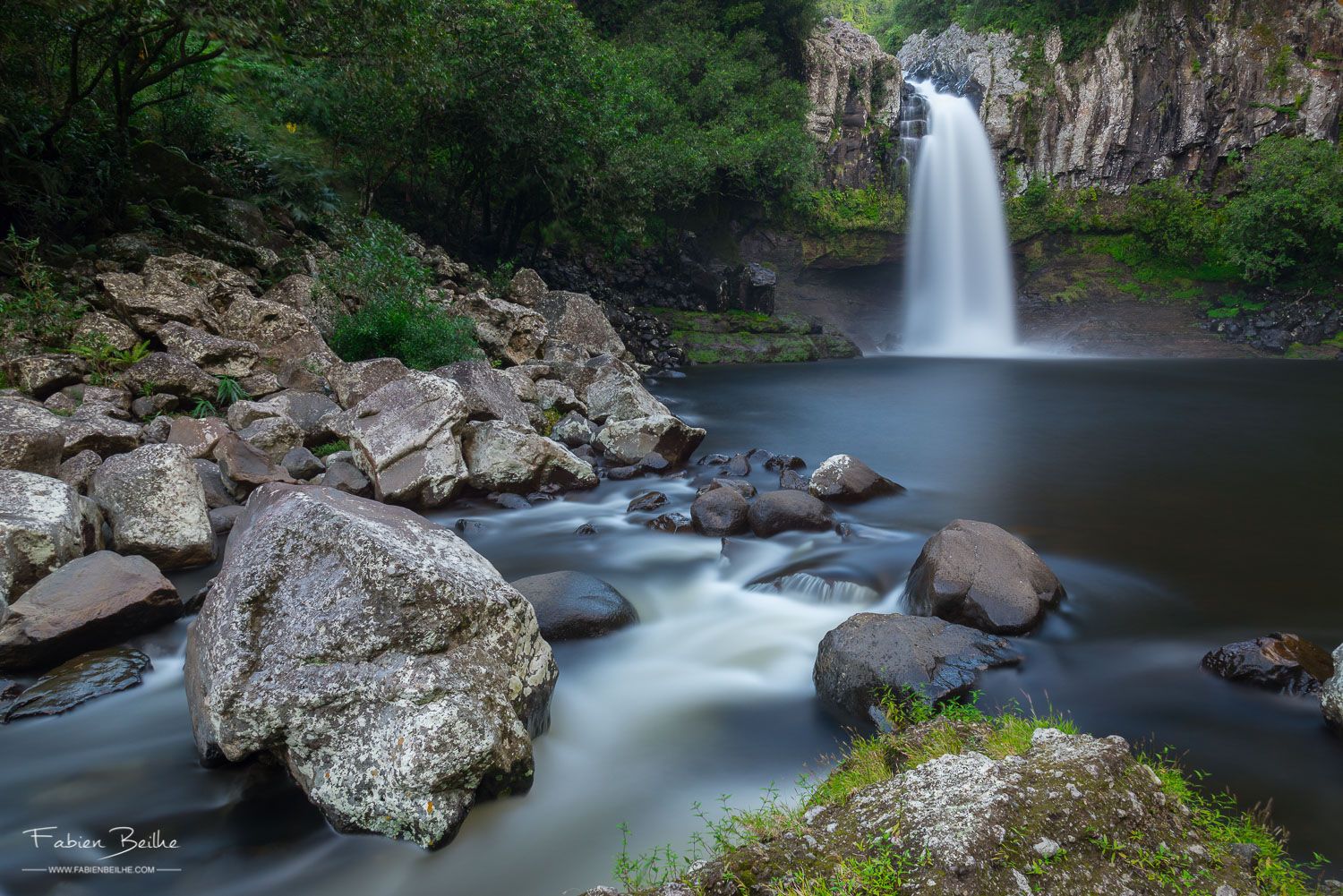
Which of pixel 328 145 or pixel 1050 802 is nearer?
pixel 1050 802

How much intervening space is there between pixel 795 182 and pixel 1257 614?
2248cm

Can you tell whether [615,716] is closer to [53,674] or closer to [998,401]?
[53,674]

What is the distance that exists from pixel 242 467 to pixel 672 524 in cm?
→ 438

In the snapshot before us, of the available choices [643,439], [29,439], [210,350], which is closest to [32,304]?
[210,350]

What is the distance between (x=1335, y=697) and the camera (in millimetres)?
3980

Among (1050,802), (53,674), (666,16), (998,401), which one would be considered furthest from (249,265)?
(666,16)

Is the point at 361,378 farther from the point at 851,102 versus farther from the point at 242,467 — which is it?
the point at 851,102

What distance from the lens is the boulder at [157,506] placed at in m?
6.17

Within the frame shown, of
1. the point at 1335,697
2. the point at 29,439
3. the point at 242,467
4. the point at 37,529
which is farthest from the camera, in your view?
the point at 242,467

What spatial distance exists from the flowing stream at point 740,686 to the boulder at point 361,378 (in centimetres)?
279

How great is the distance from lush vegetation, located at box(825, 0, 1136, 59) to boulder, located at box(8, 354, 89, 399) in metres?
34.1

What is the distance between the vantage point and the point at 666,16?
89.6 feet
